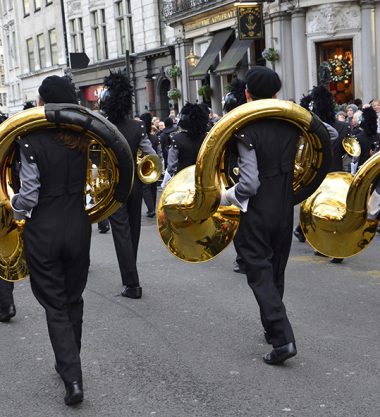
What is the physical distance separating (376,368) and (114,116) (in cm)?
344

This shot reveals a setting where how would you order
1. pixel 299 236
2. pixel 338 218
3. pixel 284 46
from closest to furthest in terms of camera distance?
pixel 338 218 → pixel 299 236 → pixel 284 46

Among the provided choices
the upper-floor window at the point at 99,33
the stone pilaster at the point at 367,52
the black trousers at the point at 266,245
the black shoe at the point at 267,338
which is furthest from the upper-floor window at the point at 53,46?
the black trousers at the point at 266,245

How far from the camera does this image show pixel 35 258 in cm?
420

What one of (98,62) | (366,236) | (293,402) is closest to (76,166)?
(293,402)

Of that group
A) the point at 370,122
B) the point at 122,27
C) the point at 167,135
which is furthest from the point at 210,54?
the point at 370,122

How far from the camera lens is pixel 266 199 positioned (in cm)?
461

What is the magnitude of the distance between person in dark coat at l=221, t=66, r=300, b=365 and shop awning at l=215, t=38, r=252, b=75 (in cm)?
2009

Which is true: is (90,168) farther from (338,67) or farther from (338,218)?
(338,67)

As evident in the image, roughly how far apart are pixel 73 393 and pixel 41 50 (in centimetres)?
4371

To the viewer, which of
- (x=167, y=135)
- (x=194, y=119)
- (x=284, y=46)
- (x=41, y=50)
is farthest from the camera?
(x=41, y=50)

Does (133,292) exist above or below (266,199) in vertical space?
Answer: below

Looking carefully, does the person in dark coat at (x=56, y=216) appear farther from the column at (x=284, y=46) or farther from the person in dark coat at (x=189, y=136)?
the column at (x=284, y=46)

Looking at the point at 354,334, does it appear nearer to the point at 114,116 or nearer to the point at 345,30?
the point at 114,116

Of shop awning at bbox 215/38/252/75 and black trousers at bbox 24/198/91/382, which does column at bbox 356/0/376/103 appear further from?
black trousers at bbox 24/198/91/382
